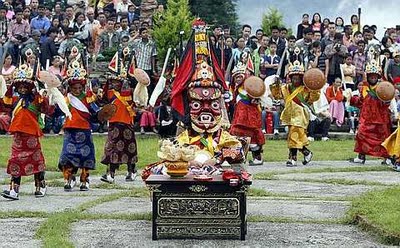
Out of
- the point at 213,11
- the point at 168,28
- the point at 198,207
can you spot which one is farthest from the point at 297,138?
the point at 213,11

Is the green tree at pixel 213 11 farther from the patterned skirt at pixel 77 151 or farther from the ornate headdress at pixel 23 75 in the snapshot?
the ornate headdress at pixel 23 75

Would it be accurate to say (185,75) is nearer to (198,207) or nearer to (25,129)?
(198,207)

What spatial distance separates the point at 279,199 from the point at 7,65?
10.3 meters

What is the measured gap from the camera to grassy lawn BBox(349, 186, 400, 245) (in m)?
9.50

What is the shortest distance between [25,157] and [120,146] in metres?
2.28

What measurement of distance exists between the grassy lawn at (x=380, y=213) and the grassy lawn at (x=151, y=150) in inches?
230

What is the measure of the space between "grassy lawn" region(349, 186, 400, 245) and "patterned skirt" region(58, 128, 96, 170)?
159 inches

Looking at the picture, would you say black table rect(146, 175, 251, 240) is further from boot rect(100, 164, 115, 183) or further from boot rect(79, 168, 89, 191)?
boot rect(100, 164, 115, 183)

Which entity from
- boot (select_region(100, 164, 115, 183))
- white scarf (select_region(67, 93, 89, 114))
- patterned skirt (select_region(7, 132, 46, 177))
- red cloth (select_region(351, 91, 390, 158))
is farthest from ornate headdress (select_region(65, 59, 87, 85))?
red cloth (select_region(351, 91, 390, 158))

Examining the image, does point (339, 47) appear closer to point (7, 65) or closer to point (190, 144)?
point (7, 65)

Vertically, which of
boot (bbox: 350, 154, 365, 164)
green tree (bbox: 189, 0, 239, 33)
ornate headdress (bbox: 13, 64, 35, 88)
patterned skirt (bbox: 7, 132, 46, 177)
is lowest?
boot (bbox: 350, 154, 365, 164)

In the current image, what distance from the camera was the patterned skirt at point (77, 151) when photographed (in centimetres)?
1352

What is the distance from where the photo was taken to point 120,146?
14.8 m

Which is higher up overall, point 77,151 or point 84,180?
point 77,151
